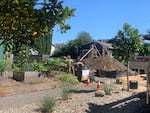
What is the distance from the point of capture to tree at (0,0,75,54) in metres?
3.72

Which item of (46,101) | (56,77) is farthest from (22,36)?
(56,77)

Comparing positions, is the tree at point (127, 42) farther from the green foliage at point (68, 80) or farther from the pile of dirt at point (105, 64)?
the pile of dirt at point (105, 64)

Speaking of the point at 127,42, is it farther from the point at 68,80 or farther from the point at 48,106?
the point at 48,106

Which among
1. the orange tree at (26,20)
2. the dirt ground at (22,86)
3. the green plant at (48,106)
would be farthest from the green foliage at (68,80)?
the orange tree at (26,20)

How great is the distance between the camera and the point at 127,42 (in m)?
21.1

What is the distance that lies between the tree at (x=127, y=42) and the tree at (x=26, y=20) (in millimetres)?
17047

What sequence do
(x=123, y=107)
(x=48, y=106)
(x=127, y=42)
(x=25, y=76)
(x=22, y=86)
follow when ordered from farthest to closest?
(x=127, y=42), (x=25, y=76), (x=22, y=86), (x=123, y=107), (x=48, y=106)

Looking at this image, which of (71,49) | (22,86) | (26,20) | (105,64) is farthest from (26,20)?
(71,49)

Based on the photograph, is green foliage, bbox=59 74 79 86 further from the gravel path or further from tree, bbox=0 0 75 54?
tree, bbox=0 0 75 54

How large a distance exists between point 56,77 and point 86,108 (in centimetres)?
971

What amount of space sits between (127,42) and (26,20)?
17659 mm

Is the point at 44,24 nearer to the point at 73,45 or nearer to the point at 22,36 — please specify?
the point at 22,36

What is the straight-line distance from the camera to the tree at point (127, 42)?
20.9 m

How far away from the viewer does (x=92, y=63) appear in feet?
109
